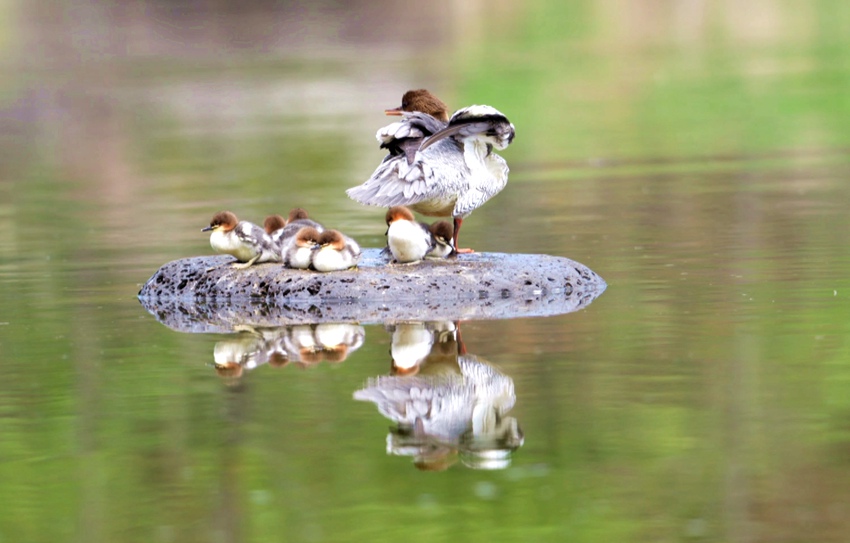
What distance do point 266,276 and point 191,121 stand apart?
20142 mm

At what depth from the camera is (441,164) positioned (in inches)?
428

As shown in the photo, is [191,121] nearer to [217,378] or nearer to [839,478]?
[217,378]

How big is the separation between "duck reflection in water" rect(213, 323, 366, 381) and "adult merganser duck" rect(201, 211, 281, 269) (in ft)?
3.59

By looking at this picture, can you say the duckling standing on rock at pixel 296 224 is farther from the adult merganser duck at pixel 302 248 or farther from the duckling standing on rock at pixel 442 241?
the duckling standing on rock at pixel 442 241

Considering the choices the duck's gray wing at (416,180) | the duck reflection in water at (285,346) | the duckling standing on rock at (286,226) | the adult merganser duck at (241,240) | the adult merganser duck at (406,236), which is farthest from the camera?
the duckling standing on rock at (286,226)

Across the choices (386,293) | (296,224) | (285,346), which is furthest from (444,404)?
(296,224)

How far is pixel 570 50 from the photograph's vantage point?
44.6 m

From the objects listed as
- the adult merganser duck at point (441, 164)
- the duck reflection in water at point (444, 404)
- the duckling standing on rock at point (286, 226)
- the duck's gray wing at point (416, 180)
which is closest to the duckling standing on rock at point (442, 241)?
the adult merganser duck at point (441, 164)

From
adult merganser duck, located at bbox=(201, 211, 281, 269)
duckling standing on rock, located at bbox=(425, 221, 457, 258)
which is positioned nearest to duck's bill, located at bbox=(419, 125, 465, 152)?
duckling standing on rock, located at bbox=(425, 221, 457, 258)

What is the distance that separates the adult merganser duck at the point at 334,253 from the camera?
10945 mm

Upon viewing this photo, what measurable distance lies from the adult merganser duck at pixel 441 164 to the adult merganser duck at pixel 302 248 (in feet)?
1.42

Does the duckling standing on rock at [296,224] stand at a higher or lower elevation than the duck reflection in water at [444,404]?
higher

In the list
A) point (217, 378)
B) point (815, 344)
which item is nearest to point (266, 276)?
point (217, 378)

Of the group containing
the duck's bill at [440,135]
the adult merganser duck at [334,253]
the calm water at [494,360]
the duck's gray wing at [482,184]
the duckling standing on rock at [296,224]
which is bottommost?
the calm water at [494,360]
